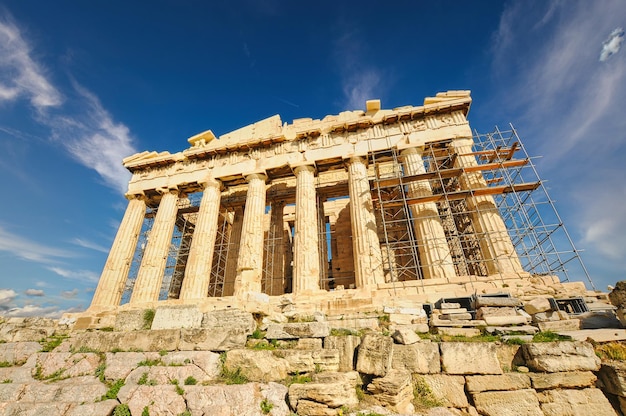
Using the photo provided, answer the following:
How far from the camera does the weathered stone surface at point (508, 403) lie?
16.3 ft

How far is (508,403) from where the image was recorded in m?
5.07

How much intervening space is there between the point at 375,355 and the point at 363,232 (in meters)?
9.00

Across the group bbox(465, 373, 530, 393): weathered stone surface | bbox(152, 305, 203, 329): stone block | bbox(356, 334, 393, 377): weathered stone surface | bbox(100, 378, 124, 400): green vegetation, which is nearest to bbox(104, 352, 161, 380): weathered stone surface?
bbox(100, 378, 124, 400): green vegetation

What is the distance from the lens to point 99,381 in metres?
5.56

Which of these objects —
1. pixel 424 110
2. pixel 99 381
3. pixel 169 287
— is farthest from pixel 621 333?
pixel 169 287

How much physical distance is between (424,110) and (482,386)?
14.4 m

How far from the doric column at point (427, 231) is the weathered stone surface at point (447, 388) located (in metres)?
7.43

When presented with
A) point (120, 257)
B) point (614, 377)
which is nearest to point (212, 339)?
point (614, 377)

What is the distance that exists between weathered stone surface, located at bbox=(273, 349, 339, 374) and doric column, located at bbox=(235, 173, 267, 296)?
8709mm

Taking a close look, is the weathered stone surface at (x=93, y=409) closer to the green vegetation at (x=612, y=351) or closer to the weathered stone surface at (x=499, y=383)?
the weathered stone surface at (x=499, y=383)

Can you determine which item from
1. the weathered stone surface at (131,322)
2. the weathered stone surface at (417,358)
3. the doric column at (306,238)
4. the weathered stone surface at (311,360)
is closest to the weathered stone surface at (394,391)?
the weathered stone surface at (417,358)

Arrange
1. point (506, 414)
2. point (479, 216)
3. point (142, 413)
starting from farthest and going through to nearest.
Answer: point (479, 216)
point (506, 414)
point (142, 413)

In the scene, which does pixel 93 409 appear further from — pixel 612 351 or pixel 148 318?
pixel 612 351

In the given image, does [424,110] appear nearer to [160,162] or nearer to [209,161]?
[209,161]
